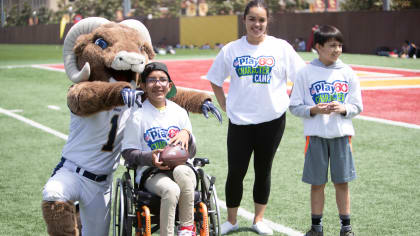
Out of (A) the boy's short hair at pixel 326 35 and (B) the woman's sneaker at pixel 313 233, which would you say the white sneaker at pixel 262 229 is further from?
(A) the boy's short hair at pixel 326 35

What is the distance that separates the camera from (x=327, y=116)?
511 cm

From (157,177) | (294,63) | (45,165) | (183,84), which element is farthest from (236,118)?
(183,84)

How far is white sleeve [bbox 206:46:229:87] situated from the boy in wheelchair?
2.80 feet

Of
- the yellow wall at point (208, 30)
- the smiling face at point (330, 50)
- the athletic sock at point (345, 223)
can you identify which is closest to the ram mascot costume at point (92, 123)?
the smiling face at point (330, 50)

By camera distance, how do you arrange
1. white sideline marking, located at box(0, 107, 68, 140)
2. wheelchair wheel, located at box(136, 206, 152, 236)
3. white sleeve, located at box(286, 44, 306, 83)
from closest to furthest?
1. wheelchair wheel, located at box(136, 206, 152, 236)
2. white sleeve, located at box(286, 44, 306, 83)
3. white sideline marking, located at box(0, 107, 68, 140)

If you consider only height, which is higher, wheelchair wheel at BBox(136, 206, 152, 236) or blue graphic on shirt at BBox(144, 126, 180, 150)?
blue graphic on shirt at BBox(144, 126, 180, 150)

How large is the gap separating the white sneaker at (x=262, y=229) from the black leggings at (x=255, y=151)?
0.19 m

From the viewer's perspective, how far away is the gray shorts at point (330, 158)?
200 inches

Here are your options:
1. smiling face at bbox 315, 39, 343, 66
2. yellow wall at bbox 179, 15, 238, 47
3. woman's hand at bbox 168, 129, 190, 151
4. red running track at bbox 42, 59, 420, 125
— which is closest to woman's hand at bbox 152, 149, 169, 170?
woman's hand at bbox 168, 129, 190, 151

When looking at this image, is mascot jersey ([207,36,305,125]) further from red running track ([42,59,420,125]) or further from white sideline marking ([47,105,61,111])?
white sideline marking ([47,105,61,111])

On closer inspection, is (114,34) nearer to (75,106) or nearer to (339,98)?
(75,106)

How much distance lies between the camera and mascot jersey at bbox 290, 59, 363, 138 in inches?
199

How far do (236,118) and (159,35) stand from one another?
4745cm

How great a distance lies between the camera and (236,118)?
5.34m
